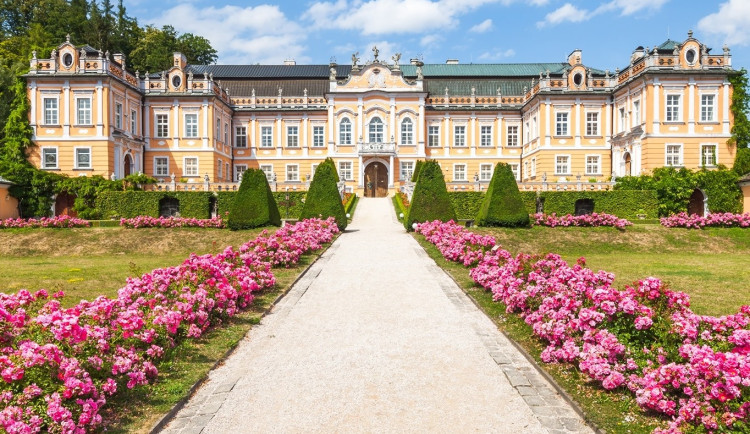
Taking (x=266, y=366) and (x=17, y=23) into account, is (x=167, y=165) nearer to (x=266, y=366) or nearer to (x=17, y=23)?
(x=17, y=23)

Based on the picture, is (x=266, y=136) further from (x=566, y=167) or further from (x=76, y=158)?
(x=566, y=167)

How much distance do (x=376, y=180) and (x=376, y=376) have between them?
127 feet

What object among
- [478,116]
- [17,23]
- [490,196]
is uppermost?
[17,23]

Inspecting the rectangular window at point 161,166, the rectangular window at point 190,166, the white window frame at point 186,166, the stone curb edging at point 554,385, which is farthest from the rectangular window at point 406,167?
the stone curb edging at point 554,385

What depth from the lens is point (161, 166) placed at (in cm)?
4112

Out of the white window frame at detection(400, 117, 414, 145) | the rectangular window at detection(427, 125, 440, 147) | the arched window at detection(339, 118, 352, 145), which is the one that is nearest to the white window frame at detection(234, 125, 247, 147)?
the arched window at detection(339, 118, 352, 145)

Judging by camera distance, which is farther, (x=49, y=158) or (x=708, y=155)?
(x=49, y=158)

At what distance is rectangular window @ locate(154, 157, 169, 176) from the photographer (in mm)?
41062

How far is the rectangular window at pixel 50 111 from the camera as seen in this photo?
33938mm

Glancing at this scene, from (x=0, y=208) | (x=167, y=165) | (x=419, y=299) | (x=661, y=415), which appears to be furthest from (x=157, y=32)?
(x=661, y=415)

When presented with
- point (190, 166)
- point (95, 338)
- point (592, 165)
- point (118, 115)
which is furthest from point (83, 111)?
point (592, 165)

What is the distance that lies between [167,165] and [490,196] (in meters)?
26.4

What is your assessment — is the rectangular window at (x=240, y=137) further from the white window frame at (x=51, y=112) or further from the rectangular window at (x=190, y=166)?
the white window frame at (x=51, y=112)

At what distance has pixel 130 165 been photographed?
38.0 m
